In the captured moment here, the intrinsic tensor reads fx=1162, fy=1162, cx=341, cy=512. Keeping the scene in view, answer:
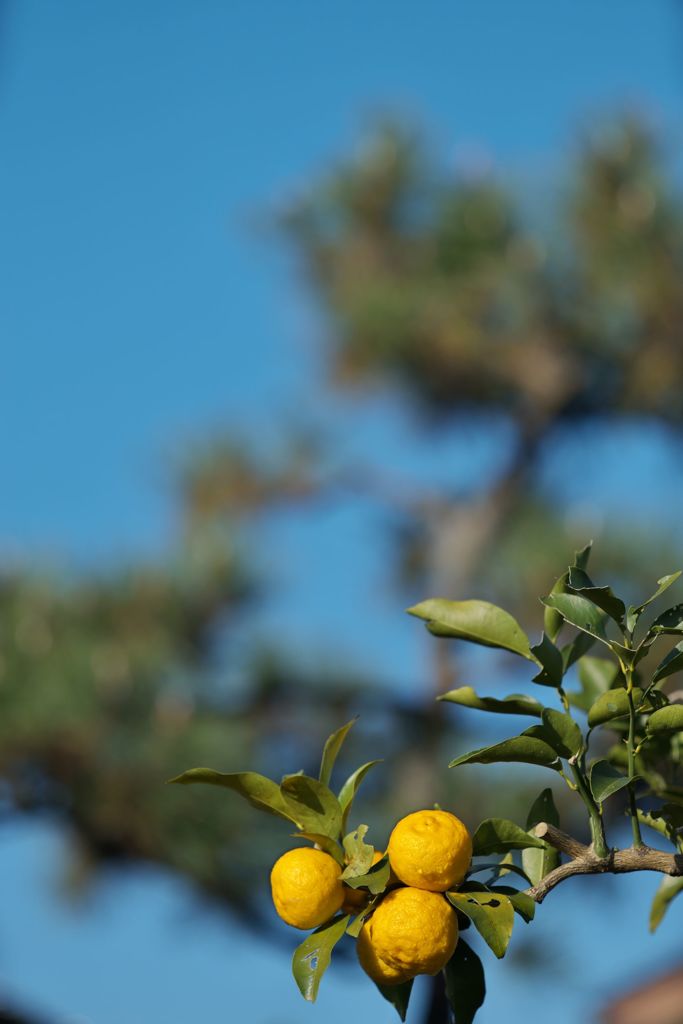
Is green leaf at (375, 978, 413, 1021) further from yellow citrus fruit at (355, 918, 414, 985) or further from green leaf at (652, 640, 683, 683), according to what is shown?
green leaf at (652, 640, 683, 683)

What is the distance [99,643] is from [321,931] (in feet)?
7.74

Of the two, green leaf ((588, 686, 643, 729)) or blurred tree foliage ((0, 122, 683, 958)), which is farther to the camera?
blurred tree foliage ((0, 122, 683, 958))

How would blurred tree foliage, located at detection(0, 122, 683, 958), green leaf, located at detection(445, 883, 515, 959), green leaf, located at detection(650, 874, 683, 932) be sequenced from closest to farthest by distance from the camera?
1. green leaf, located at detection(445, 883, 515, 959)
2. green leaf, located at detection(650, 874, 683, 932)
3. blurred tree foliage, located at detection(0, 122, 683, 958)

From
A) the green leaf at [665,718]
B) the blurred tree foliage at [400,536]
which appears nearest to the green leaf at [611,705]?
the green leaf at [665,718]

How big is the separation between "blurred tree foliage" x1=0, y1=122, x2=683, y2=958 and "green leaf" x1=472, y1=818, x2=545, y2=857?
6.44 ft

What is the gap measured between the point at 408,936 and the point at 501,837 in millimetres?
41

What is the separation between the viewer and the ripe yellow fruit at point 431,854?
33 cm

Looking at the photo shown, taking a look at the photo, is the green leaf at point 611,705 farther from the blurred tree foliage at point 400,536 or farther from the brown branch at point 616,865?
the blurred tree foliage at point 400,536

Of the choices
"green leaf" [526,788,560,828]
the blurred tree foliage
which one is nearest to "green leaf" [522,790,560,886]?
"green leaf" [526,788,560,828]

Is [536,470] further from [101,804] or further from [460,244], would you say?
[101,804]

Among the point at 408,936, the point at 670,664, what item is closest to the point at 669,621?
the point at 670,664

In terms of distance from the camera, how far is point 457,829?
1.09 feet

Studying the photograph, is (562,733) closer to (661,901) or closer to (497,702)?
(497,702)

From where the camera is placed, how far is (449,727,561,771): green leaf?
0.32 metres
